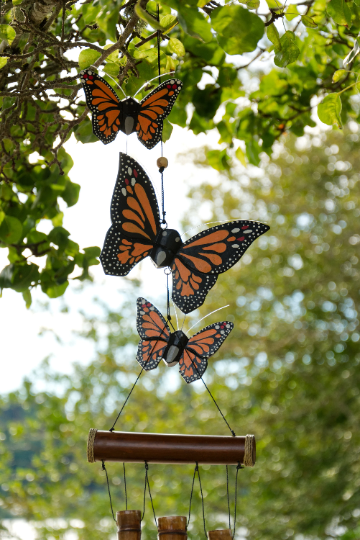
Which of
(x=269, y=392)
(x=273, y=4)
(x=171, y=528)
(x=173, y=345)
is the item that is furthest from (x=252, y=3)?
(x=269, y=392)

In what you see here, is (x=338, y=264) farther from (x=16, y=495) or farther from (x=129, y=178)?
(x=129, y=178)

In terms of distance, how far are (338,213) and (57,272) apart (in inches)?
132

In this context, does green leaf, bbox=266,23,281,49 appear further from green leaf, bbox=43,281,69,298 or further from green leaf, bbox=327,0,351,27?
green leaf, bbox=43,281,69,298

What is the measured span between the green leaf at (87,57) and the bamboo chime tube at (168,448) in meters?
0.63

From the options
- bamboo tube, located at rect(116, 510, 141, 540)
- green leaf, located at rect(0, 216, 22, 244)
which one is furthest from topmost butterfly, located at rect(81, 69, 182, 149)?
bamboo tube, located at rect(116, 510, 141, 540)

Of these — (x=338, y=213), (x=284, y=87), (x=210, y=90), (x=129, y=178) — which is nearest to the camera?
(x=129, y=178)

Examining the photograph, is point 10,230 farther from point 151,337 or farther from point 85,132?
point 151,337

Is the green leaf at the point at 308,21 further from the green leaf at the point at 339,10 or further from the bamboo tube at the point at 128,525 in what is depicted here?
the bamboo tube at the point at 128,525

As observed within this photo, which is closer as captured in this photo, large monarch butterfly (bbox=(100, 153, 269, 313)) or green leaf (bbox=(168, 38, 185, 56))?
large monarch butterfly (bbox=(100, 153, 269, 313))

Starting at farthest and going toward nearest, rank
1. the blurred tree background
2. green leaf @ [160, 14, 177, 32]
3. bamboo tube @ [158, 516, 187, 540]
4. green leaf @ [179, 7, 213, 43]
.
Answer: the blurred tree background, green leaf @ [160, 14, 177, 32], bamboo tube @ [158, 516, 187, 540], green leaf @ [179, 7, 213, 43]

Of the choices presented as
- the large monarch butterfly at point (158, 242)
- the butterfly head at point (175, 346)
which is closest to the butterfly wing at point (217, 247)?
the large monarch butterfly at point (158, 242)

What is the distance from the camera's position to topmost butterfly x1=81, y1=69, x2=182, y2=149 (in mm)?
798

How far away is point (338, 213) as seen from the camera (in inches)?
161

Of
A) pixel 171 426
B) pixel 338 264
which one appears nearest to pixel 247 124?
pixel 338 264
